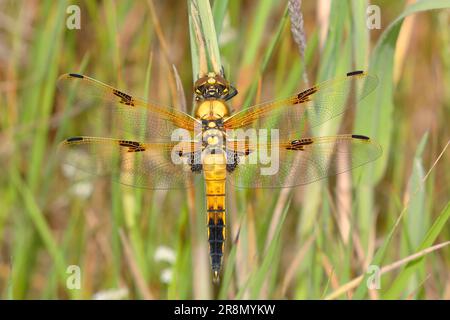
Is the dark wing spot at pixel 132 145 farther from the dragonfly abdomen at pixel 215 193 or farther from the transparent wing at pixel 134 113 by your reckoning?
the dragonfly abdomen at pixel 215 193

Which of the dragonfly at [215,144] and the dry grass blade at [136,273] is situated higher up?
the dragonfly at [215,144]

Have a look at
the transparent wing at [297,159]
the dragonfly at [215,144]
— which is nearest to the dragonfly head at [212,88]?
the dragonfly at [215,144]

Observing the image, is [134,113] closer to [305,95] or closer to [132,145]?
[132,145]

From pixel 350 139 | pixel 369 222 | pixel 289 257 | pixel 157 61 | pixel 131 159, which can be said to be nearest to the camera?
pixel 350 139

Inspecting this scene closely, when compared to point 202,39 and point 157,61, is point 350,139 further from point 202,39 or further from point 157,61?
point 157,61

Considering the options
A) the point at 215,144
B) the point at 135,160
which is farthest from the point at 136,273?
the point at 215,144

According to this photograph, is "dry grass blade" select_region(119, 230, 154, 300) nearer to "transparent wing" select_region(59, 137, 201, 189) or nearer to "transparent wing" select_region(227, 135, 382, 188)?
"transparent wing" select_region(59, 137, 201, 189)
